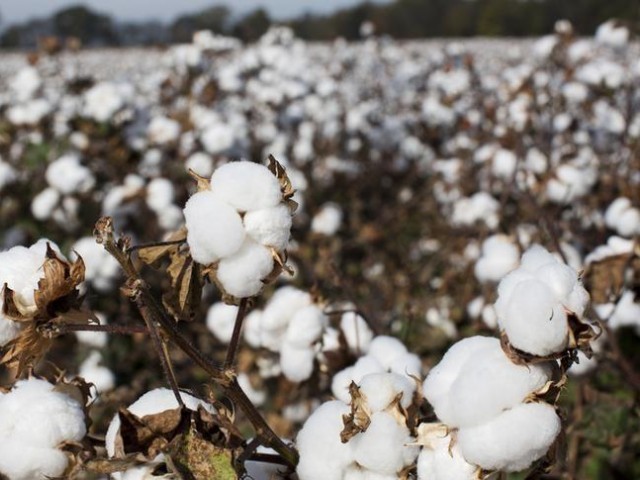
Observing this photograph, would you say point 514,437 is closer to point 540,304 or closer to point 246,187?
point 540,304

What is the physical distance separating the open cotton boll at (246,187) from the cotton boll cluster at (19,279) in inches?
9.9

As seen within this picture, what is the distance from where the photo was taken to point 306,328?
1913 mm

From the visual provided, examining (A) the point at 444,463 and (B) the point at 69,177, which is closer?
(A) the point at 444,463

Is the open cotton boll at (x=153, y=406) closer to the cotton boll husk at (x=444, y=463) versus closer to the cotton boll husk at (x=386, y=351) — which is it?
the cotton boll husk at (x=444, y=463)

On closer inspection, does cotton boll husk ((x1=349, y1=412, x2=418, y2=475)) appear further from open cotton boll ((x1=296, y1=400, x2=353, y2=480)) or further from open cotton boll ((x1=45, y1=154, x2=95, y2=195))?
open cotton boll ((x1=45, y1=154, x2=95, y2=195))

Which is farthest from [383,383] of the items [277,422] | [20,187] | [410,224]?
[410,224]

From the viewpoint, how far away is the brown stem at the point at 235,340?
3.80 feet

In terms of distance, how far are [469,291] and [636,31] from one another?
203 cm

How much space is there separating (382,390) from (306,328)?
0.75m

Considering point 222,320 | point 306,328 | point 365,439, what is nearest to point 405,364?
point 306,328

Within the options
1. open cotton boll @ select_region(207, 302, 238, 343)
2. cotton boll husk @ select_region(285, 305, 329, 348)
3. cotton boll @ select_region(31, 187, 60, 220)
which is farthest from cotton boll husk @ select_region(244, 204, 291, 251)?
cotton boll @ select_region(31, 187, 60, 220)

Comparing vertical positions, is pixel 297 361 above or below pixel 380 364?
below

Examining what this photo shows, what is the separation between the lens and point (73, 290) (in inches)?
43.9

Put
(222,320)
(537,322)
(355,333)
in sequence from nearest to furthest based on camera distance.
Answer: (537,322), (355,333), (222,320)
